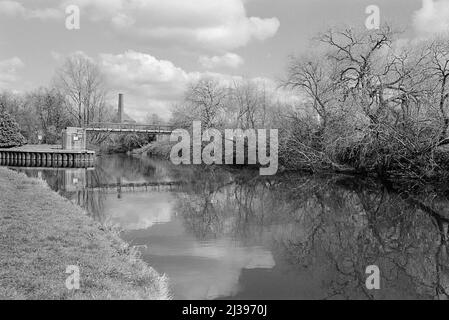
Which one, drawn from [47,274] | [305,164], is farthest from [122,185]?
[47,274]

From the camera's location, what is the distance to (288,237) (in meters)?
10.6

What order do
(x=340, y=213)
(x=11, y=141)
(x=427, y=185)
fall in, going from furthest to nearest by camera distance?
(x=11, y=141) → (x=427, y=185) → (x=340, y=213)

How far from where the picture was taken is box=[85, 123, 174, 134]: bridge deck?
5088 centimetres

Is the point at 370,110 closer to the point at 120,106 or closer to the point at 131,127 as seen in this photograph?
the point at 131,127

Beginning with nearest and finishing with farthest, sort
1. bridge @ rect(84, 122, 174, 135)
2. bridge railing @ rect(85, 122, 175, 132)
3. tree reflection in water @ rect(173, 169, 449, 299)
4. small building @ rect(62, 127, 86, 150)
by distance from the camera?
tree reflection in water @ rect(173, 169, 449, 299) → small building @ rect(62, 127, 86, 150) → bridge @ rect(84, 122, 174, 135) → bridge railing @ rect(85, 122, 175, 132)

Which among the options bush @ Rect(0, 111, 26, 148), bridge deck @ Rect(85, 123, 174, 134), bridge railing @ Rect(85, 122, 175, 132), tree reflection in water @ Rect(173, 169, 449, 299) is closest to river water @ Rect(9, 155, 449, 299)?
tree reflection in water @ Rect(173, 169, 449, 299)

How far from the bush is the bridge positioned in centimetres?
771

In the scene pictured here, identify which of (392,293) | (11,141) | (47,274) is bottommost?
(392,293)

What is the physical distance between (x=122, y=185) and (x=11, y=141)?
102 ft

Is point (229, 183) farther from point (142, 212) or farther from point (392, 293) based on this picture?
point (392, 293)

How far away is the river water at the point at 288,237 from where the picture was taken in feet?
23.6

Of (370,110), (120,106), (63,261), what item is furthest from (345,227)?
(120,106)

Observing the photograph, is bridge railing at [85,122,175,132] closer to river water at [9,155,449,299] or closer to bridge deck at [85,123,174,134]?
bridge deck at [85,123,174,134]

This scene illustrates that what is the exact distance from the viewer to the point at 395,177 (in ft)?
71.4
